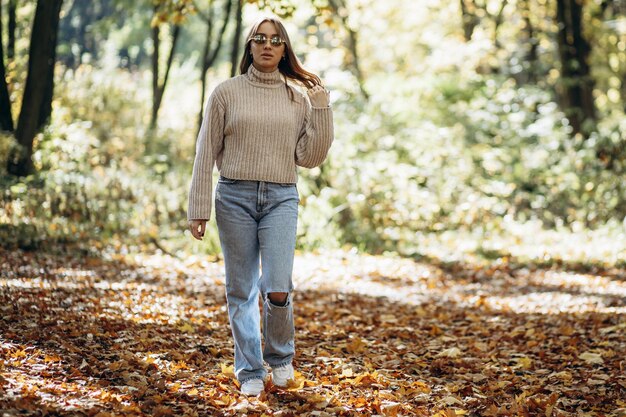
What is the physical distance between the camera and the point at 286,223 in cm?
456

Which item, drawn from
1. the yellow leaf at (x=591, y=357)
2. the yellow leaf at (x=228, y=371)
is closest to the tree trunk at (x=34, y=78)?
the yellow leaf at (x=228, y=371)

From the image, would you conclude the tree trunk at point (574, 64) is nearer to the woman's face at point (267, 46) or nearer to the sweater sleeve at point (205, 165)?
the woman's face at point (267, 46)

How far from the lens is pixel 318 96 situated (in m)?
4.61

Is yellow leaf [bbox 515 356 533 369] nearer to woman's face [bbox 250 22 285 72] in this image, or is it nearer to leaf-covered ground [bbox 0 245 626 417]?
leaf-covered ground [bbox 0 245 626 417]

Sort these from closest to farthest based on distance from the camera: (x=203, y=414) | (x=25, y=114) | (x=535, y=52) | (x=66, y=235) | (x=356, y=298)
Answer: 1. (x=203, y=414)
2. (x=356, y=298)
3. (x=66, y=235)
4. (x=25, y=114)
5. (x=535, y=52)

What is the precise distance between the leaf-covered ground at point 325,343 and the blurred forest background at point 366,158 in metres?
1.58

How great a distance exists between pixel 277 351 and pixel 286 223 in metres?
0.80

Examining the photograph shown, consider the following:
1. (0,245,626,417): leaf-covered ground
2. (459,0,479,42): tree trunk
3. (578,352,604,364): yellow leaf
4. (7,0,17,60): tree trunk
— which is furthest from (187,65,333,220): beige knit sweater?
(459,0,479,42): tree trunk

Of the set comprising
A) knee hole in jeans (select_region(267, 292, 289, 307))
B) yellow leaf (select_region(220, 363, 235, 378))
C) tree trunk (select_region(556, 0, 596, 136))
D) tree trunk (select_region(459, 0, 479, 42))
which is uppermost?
tree trunk (select_region(459, 0, 479, 42))

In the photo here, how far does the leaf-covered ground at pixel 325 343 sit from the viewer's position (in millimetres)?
4648

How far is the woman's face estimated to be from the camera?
14.9 feet

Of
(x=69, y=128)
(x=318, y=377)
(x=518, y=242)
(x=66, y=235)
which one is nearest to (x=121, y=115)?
(x=69, y=128)

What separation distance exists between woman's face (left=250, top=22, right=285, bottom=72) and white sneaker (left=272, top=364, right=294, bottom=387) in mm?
1801

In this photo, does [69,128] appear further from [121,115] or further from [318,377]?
[318,377]
